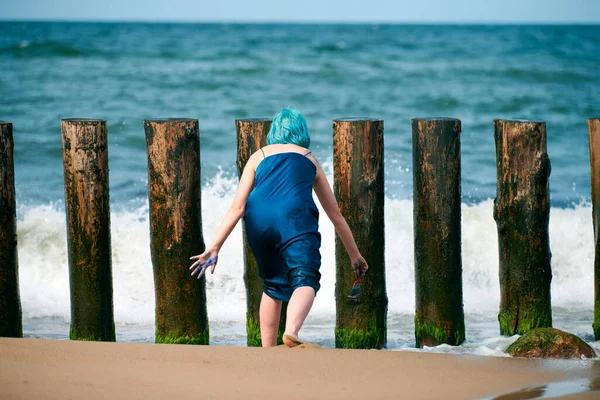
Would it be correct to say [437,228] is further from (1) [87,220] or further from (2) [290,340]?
(1) [87,220]

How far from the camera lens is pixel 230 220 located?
4016 millimetres

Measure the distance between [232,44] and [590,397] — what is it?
876 inches

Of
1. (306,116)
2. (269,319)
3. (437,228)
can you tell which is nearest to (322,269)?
(437,228)

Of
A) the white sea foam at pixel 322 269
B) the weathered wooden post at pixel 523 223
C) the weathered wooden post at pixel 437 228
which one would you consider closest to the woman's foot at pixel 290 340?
the weathered wooden post at pixel 437 228

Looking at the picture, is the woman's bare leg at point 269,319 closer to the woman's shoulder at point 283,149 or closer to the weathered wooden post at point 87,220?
the woman's shoulder at point 283,149

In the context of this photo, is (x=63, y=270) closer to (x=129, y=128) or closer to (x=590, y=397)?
(x=590, y=397)

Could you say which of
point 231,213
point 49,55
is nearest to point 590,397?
point 231,213

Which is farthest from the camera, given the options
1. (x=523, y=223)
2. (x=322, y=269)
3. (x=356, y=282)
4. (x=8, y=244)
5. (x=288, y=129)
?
(x=322, y=269)

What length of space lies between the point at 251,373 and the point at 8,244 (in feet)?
5.51

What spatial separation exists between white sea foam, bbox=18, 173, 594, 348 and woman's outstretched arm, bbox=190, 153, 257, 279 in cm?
194

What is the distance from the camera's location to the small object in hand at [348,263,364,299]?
434 centimetres

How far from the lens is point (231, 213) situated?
13.2 feet

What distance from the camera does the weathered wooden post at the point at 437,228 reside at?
14.9ft

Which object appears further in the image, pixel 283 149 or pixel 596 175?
pixel 596 175
